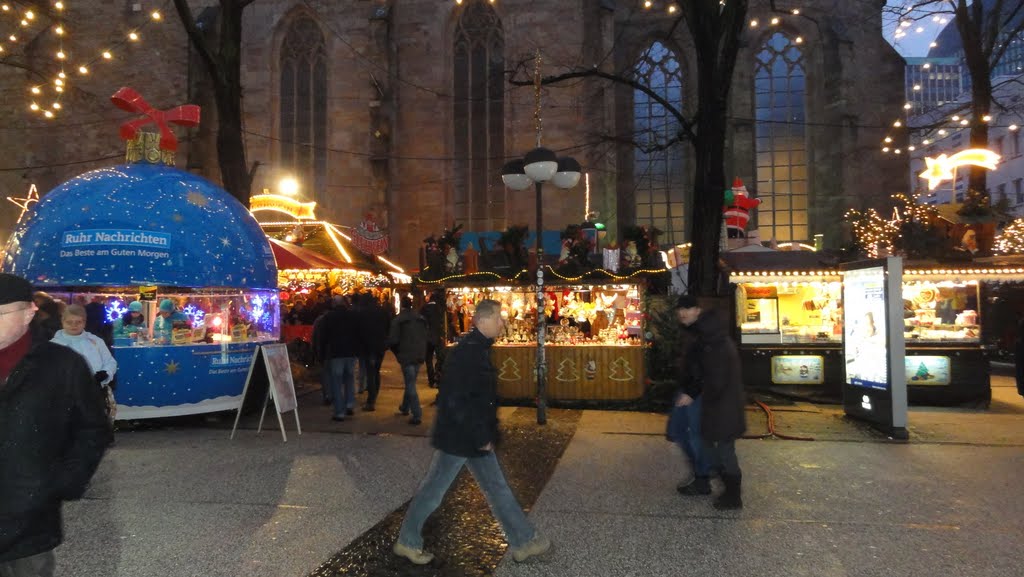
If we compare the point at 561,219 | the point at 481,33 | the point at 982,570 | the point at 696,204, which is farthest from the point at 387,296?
the point at 982,570

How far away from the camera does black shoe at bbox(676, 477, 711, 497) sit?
584cm

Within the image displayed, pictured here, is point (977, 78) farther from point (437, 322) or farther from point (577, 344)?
point (437, 322)

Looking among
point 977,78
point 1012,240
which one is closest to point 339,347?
point 977,78

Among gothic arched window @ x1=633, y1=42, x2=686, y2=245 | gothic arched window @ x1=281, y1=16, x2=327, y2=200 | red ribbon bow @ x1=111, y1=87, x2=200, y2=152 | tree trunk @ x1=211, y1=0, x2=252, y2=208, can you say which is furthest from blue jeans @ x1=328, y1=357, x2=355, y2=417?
gothic arched window @ x1=633, y1=42, x2=686, y2=245

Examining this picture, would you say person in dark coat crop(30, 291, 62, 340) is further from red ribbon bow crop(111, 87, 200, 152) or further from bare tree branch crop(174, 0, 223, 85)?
bare tree branch crop(174, 0, 223, 85)

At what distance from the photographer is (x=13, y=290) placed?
271 cm

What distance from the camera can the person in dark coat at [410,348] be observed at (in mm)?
9219

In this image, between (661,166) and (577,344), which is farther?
(661,166)

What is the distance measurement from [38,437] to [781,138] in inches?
1021

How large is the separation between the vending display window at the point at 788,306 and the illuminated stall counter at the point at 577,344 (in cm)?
280

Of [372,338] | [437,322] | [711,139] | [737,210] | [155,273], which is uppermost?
[711,139]

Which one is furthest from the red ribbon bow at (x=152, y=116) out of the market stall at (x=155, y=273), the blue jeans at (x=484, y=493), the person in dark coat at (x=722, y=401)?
the person in dark coat at (x=722, y=401)

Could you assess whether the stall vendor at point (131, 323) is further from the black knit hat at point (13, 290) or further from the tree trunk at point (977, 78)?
the tree trunk at point (977, 78)

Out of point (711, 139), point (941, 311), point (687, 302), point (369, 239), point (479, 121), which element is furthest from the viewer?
point (479, 121)
